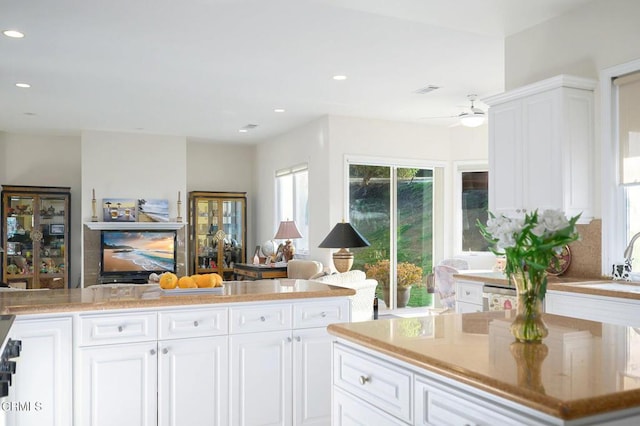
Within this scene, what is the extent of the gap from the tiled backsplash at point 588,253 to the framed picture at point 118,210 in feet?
22.5

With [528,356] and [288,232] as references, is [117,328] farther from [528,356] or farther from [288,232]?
[288,232]

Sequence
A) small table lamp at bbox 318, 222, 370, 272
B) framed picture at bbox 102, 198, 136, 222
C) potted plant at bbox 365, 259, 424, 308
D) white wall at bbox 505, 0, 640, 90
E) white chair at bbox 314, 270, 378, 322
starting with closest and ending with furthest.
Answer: white wall at bbox 505, 0, 640, 90
white chair at bbox 314, 270, 378, 322
small table lamp at bbox 318, 222, 370, 272
potted plant at bbox 365, 259, 424, 308
framed picture at bbox 102, 198, 136, 222

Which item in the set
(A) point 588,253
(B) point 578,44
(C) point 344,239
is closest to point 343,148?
(C) point 344,239

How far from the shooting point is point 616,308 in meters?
3.10

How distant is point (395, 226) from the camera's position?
323 inches

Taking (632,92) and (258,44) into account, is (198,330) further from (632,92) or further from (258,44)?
(632,92)

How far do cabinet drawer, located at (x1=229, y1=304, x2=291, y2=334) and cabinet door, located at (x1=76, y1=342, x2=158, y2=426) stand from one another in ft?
1.54

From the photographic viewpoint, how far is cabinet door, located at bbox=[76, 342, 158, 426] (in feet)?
9.29

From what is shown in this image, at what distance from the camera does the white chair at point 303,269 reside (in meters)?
7.22

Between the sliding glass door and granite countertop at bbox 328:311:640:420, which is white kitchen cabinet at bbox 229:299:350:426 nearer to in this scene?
granite countertop at bbox 328:311:640:420

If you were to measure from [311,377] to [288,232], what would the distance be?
15.8ft

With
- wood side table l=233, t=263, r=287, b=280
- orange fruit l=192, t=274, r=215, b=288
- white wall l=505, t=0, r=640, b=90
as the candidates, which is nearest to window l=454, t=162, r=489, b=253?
wood side table l=233, t=263, r=287, b=280

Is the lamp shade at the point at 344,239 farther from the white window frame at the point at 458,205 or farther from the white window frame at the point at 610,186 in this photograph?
the white window frame at the point at 610,186

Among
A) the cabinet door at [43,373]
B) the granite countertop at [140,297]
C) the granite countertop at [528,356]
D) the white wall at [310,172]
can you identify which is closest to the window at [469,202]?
the white wall at [310,172]
